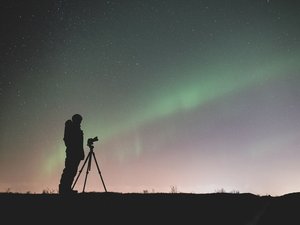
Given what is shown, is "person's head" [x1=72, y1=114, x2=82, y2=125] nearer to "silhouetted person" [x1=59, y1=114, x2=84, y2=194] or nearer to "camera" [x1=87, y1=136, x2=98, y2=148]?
"silhouetted person" [x1=59, y1=114, x2=84, y2=194]

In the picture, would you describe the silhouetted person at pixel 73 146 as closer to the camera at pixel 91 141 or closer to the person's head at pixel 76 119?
the person's head at pixel 76 119

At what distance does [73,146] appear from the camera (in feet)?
36.4

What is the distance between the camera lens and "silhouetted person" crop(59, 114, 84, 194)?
36.1 feet

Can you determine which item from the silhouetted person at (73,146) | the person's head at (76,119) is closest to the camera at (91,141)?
the silhouetted person at (73,146)

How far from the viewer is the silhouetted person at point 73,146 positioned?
36.1 ft
